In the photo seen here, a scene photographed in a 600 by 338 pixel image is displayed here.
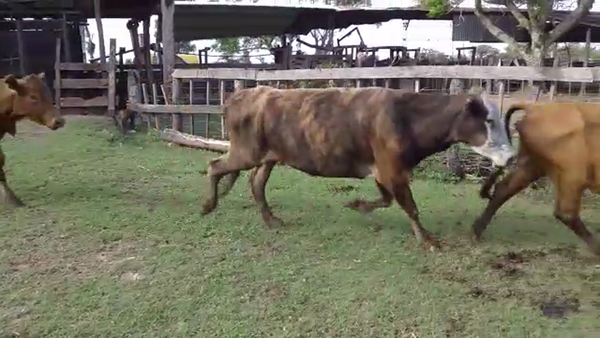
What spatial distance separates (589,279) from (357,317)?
1873 millimetres

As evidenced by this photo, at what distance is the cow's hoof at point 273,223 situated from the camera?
6400mm

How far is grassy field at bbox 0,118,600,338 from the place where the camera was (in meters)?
4.29

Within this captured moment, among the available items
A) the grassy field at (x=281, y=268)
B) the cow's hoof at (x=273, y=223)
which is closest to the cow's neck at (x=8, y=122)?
the grassy field at (x=281, y=268)

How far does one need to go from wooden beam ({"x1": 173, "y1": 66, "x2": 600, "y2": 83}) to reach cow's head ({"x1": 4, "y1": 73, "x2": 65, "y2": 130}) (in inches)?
166

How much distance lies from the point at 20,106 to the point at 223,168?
2284 mm

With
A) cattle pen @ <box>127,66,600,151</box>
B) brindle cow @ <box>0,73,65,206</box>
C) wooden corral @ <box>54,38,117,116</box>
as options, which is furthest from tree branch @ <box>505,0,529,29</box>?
brindle cow @ <box>0,73,65,206</box>

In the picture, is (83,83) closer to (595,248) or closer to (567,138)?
(567,138)

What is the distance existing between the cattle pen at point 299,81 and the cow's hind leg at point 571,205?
252 cm

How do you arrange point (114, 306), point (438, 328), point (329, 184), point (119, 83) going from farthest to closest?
point (119, 83) → point (329, 184) → point (114, 306) → point (438, 328)

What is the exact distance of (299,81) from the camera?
→ 11.3 metres

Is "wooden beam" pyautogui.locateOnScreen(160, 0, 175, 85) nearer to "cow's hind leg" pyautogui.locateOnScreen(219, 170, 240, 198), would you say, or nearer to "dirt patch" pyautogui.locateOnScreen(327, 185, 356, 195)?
"dirt patch" pyautogui.locateOnScreen(327, 185, 356, 195)

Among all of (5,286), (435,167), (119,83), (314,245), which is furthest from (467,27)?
(5,286)

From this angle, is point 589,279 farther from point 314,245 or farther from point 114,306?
point 114,306

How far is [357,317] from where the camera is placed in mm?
4355
